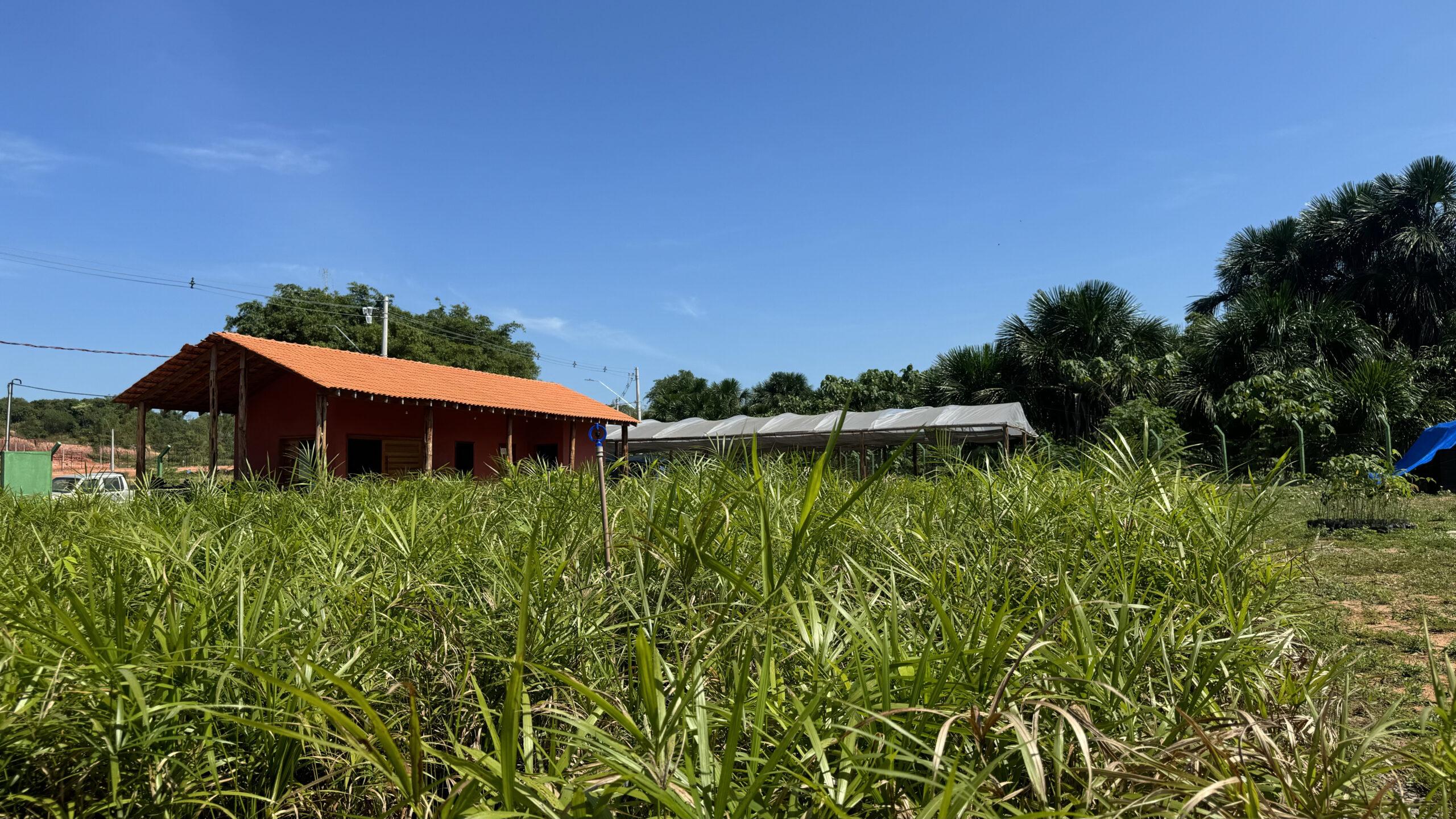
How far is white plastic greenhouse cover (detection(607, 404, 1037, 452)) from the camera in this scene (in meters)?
19.7

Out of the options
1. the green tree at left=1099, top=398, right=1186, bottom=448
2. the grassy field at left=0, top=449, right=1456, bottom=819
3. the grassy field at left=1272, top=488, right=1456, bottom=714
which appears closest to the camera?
the grassy field at left=0, top=449, right=1456, bottom=819

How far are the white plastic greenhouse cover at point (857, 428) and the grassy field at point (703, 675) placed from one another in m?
15.0

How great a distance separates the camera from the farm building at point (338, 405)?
15.6 metres

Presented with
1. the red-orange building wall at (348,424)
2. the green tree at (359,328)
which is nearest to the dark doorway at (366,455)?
the red-orange building wall at (348,424)

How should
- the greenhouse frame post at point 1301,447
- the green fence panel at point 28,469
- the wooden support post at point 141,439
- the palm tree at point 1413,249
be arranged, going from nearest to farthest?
the greenhouse frame post at point 1301,447
the wooden support post at point 141,439
the green fence panel at point 28,469
the palm tree at point 1413,249

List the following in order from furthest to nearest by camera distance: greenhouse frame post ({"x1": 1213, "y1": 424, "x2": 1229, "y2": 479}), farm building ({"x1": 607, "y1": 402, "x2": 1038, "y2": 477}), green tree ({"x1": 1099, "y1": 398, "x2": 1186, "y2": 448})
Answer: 1. farm building ({"x1": 607, "y1": 402, "x2": 1038, "y2": 477})
2. green tree ({"x1": 1099, "y1": 398, "x2": 1186, "y2": 448})
3. greenhouse frame post ({"x1": 1213, "y1": 424, "x2": 1229, "y2": 479})

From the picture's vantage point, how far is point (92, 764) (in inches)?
62.4

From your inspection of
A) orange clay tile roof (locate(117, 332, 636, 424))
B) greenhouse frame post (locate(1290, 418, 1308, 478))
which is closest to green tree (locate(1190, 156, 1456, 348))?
greenhouse frame post (locate(1290, 418, 1308, 478))

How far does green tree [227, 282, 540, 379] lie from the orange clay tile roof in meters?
11.6

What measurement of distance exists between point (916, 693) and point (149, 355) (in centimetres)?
3323

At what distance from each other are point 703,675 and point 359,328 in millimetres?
37826

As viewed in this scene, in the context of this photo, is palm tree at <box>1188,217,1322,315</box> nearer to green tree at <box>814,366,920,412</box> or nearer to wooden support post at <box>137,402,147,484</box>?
green tree at <box>814,366,920,412</box>

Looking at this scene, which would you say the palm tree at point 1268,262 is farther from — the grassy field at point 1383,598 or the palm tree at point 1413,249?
the grassy field at point 1383,598

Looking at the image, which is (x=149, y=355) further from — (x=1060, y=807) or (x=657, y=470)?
(x=1060, y=807)
